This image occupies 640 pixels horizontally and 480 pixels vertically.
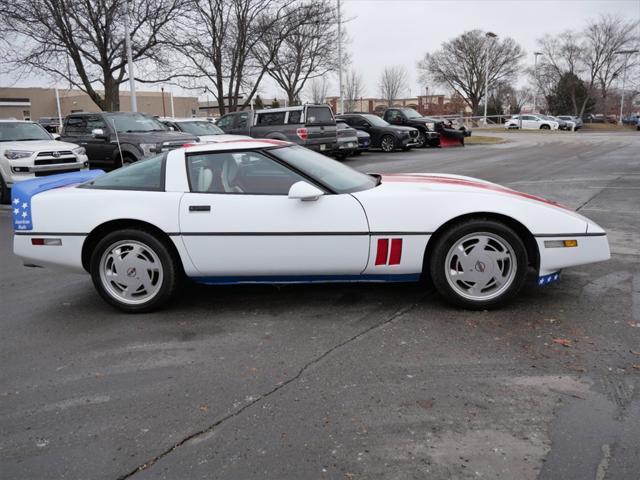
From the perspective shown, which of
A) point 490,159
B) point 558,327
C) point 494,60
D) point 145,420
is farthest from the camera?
point 494,60

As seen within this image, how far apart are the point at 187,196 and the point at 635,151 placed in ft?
65.9

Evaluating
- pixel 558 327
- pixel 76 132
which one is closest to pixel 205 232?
pixel 558 327

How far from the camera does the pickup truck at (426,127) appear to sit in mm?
24750

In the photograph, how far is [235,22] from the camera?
1035 inches

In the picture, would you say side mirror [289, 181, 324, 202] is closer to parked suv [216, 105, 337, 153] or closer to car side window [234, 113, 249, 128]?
parked suv [216, 105, 337, 153]

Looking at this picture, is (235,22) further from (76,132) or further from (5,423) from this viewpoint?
(5,423)

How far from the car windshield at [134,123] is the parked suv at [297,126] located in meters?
3.80

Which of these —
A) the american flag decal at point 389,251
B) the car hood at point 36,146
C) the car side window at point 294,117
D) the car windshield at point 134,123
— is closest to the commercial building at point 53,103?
the car side window at point 294,117

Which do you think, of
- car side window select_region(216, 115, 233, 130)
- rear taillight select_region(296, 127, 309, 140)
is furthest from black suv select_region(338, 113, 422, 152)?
rear taillight select_region(296, 127, 309, 140)

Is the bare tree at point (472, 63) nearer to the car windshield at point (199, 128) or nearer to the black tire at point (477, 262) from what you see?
the car windshield at point (199, 128)

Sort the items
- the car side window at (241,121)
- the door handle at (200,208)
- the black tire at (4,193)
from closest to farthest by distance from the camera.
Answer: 1. the door handle at (200,208)
2. the black tire at (4,193)
3. the car side window at (241,121)

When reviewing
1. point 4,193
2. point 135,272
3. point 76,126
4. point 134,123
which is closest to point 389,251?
point 135,272

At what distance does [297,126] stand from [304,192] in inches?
519

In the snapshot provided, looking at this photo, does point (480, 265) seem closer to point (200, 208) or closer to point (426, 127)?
point (200, 208)
